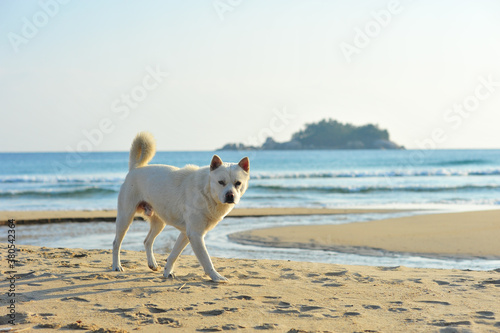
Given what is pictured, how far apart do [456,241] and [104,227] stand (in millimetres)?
7791

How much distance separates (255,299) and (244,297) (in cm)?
11

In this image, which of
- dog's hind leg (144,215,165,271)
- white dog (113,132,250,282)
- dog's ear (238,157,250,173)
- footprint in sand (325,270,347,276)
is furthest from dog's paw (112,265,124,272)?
footprint in sand (325,270,347,276)

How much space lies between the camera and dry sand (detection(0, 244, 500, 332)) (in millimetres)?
3604

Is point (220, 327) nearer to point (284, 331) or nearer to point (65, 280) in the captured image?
point (284, 331)

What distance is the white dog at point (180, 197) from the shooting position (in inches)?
187

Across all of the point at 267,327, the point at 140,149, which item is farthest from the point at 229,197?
the point at 140,149

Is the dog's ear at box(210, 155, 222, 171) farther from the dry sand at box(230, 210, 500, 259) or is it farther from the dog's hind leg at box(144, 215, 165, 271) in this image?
the dry sand at box(230, 210, 500, 259)

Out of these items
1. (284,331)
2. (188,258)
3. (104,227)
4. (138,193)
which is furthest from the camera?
(104,227)

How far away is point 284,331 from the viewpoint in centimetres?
346

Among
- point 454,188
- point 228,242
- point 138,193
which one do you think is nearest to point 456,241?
point 228,242

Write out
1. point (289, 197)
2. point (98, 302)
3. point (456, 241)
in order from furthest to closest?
point (289, 197), point (456, 241), point (98, 302)

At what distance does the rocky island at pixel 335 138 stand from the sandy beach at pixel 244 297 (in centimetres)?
9116

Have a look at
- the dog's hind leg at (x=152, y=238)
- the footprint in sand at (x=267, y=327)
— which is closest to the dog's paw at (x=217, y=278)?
the dog's hind leg at (x=152, y=238)

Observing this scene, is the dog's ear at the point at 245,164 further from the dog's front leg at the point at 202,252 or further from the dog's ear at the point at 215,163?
the dog's front leg at the point at 202,252
